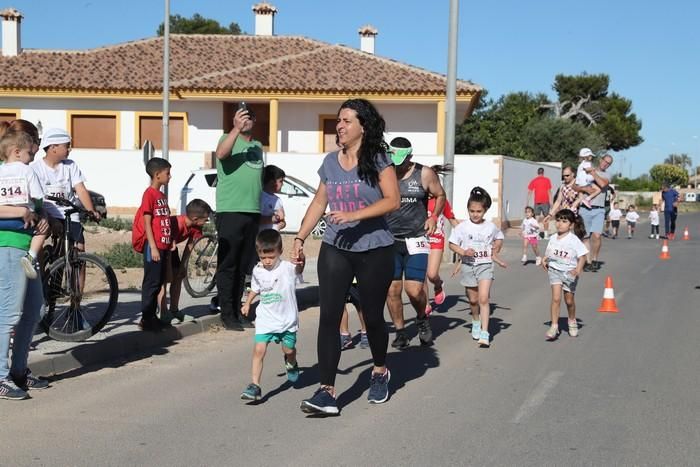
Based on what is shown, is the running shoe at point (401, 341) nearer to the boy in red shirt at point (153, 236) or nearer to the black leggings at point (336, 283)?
the boy in red shirt at point (153, 236)

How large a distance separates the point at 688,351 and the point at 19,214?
626 centimetres

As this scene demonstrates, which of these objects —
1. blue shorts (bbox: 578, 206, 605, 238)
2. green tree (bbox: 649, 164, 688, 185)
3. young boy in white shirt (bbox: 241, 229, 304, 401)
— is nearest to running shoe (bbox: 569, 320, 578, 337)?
young boy in white shirt (bbox: 241, 229, 304, 401)

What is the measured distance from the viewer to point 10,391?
6.58 meters

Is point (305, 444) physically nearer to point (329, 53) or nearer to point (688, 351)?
point (688, 351)

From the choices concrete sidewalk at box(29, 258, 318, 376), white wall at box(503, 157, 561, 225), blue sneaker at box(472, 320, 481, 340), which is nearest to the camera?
concrete sidewalk at box(29, 258, 318, 376)

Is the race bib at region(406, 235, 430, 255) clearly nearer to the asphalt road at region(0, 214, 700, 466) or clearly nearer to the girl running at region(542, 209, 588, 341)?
the asphalt road at region(0, 214, 700, 466)

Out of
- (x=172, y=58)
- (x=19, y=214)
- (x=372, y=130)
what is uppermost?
(x=172, y=58)

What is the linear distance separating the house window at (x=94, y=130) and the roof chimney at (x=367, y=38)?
38.6 feet

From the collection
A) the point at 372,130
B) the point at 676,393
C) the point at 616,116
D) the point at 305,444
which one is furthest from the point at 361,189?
the point at 616,116

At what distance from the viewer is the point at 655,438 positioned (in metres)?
5.87

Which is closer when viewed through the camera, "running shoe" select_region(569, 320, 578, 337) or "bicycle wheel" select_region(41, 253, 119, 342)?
"bicycle wheel" select_region(41, 253, 119, 342)

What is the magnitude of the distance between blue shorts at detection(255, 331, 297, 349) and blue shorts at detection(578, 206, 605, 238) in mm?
11044

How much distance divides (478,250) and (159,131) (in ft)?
91.6

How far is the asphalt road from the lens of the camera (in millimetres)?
5441
